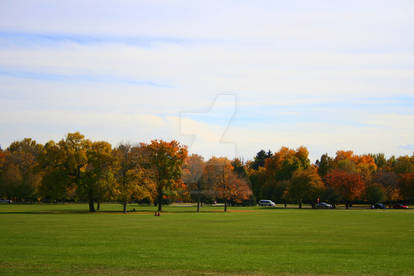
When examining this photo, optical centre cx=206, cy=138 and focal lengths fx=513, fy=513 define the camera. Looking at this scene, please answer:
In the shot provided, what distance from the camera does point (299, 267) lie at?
19953 millimetres

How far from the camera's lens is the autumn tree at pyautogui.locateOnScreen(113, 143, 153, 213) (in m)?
81.2

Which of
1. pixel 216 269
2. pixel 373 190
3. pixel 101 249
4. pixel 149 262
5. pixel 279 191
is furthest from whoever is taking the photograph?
pixel 279 191

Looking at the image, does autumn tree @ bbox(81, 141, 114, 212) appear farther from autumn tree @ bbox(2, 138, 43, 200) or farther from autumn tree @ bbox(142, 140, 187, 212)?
autumn tree @ bbox(2, 138, 43, 200)

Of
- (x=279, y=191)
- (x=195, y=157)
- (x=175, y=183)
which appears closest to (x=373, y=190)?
(x=279, y=191)

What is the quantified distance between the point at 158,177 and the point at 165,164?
8.47ft

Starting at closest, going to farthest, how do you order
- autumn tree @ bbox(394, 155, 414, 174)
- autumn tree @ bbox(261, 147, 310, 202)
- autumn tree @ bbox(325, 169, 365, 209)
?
autumn tree @ bbox(325, 169, 365, 209) → autumn tree @ bbox(394, 155, 414, 174) → autumn tree @ bbox(261, 147, 310, 202)

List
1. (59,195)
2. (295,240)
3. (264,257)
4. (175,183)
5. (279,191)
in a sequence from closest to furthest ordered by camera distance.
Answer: (264,257) < (295,240) < (59,195) < (175,183) < (279,191)

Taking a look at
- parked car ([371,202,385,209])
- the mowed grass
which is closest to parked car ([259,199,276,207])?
parked car ([371,202,385,209])

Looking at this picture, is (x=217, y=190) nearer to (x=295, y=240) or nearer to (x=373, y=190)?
(x=373, y=190)

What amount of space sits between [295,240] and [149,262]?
41.4 ft

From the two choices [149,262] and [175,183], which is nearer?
[149,262]

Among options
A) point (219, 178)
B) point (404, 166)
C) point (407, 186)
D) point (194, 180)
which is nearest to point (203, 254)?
point (194, 180)

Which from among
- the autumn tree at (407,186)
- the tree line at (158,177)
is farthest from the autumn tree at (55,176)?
the autumn tree at (407,186)

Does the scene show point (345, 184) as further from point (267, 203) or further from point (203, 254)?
point (203, 254)
